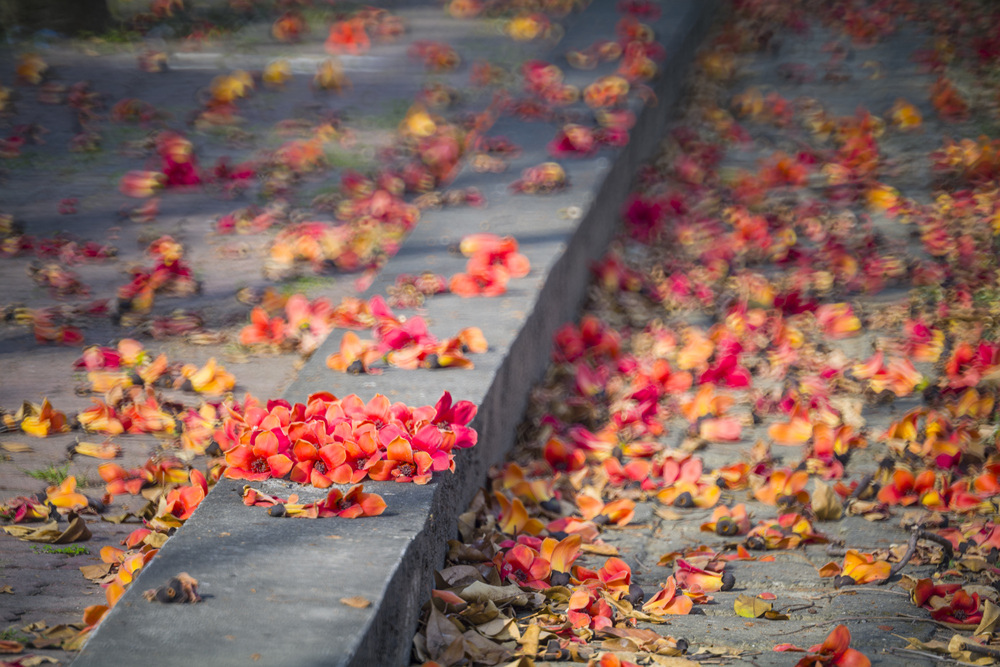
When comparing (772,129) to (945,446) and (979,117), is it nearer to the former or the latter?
(979,117)

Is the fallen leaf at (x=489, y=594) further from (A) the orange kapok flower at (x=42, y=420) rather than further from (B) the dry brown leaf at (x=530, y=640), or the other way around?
(A) the orange kapok flower at (x=42, y=420)

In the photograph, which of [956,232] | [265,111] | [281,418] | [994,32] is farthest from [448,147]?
[994,32]

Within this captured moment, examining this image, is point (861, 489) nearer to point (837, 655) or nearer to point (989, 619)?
point (989, 619)

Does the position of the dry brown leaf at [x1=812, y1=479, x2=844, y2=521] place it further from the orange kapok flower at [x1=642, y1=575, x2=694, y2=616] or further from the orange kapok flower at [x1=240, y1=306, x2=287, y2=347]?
the orange kapok flower at [x1=240, y1=306, x2=287, y2=347]

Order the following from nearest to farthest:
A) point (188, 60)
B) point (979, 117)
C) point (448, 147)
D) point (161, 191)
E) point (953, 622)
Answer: point (953, 622) → point (161, 191) → point (448, 147) → point (979, 117) → point (188, 60)

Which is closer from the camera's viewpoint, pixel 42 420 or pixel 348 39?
pixel 42 420

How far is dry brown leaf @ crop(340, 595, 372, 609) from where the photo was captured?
1650mm

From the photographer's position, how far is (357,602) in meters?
1.66

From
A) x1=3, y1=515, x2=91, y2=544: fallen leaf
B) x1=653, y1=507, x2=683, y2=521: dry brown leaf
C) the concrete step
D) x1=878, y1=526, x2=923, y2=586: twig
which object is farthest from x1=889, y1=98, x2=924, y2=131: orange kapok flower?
x1=3, y1=515, x2=91, y2=544: fallen leaf

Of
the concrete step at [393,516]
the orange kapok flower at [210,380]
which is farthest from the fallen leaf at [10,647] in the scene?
the orange kapok flower at [210,380]

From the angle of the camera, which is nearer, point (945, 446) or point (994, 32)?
point (945, 446)

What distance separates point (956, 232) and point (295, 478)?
3253 mm

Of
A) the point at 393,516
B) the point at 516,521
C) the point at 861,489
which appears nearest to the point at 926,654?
the point at 861,489

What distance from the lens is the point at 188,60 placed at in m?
5.82
